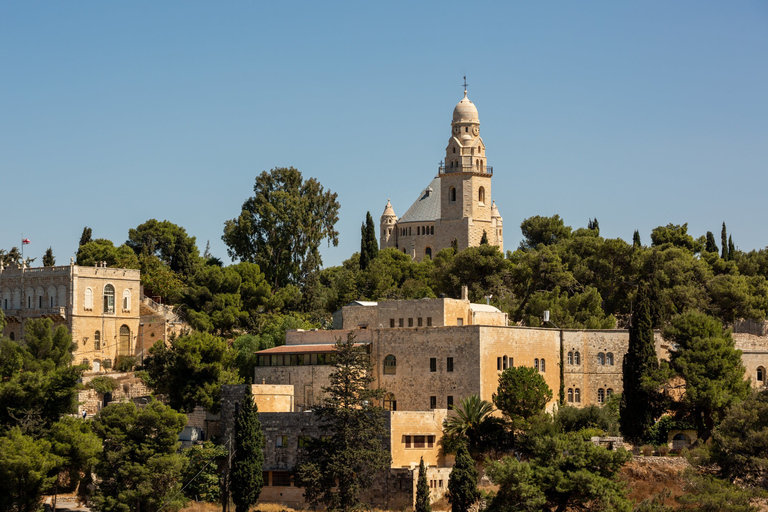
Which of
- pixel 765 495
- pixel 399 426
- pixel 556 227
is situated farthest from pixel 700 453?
pixel 556 227

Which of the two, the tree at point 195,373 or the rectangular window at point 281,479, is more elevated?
the tree at point 195,373

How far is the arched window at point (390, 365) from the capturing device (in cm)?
5725

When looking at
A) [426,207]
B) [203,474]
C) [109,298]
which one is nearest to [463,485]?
[203,474]

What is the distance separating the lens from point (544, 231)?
10031cm

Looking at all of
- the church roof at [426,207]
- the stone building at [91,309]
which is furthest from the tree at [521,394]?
the church roof at [426,207]

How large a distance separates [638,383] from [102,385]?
1096 inches

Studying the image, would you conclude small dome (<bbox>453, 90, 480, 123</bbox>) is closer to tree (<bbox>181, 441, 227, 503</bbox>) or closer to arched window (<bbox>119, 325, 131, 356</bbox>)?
arched window (<bbox>119, 325, 131, 356</bbox>)

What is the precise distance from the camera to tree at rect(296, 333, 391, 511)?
49.5 metres

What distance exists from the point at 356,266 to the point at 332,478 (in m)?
35.1

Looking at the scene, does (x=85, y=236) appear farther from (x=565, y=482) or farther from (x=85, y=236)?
(x=565, y=482)

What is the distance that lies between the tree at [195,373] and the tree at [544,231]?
151 ft

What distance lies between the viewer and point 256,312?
75.5m

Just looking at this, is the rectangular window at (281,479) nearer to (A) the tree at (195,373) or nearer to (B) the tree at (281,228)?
(A) the tree at (195,373)

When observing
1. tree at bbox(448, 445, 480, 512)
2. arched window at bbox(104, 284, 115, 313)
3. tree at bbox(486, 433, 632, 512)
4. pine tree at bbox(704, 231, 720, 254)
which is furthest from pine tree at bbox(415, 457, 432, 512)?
pine tree at bbox(704, 231, 720, 254)
